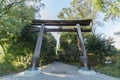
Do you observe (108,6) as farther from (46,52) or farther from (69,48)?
(46,52)

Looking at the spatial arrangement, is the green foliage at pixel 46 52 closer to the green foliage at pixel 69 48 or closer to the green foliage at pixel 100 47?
the green foliage at pixel 69 48

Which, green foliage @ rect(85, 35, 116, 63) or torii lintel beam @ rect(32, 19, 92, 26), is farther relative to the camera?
green foliage @ rect(85, 35, 116, 63)

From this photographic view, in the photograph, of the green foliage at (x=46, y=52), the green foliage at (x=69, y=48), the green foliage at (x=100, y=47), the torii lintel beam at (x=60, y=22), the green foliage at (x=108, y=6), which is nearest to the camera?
the torii lintel beam at (x=60, y=22)

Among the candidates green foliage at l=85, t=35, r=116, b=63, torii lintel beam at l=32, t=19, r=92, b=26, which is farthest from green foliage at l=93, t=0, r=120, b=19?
green foliage at l=85, t=35, r=116, b=63

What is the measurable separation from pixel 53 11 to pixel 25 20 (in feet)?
32.2

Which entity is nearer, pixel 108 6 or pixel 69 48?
pixel 69 48

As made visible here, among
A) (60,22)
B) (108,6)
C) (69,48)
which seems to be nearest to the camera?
(60,22)

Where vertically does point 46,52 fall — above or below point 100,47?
below

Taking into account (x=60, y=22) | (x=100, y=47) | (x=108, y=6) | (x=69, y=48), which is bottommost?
(x=100, y=47)

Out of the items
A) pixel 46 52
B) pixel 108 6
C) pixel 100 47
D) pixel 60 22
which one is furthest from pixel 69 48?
pixel 108 6

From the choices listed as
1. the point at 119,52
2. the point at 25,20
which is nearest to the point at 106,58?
the point at 119,52

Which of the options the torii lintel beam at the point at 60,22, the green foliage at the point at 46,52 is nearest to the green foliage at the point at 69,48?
the green foliage at the point at 46,52

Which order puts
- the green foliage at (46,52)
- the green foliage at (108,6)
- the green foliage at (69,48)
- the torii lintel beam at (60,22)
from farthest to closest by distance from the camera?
the green foliage at (69,48)
the green foliage at (108,6)
the green foliage at (46,52)
the torii lintel beam at (60,22)

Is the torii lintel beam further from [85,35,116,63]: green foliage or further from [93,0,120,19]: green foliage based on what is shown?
[93,0,120,19]: green foliage
